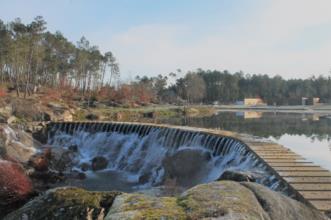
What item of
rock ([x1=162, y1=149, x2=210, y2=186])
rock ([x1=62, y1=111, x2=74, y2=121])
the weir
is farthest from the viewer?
rock ([x1=62, y1=111, x2=74, y2=121])

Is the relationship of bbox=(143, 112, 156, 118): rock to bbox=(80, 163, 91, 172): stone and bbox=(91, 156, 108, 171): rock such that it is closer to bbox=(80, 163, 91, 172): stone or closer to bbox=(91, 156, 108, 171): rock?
bbox=(91, 156, 108, 171): rock

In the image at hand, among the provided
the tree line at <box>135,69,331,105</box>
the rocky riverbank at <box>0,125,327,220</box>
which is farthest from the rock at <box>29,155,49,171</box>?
the tree line at <box>135,69,331,105</box>

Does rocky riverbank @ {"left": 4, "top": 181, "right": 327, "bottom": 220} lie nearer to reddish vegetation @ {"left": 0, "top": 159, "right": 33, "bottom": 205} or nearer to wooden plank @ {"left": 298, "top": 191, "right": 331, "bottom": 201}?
wooden plank @ {"left": 298, "top": 191, "right": 331, "bottom": 201}

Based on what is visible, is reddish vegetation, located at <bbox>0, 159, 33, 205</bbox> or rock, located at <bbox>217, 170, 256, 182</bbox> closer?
rock, located at <bbox>217, 170, 256, 182</bbox>

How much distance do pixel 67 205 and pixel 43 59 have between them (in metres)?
40.7

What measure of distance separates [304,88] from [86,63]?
5245 cm

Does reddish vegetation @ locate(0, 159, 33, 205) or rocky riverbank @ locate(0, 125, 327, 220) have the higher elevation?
rocky riverbank @ locate(0, 125, 327, 220)

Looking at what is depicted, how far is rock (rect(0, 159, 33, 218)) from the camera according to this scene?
22.2 ft

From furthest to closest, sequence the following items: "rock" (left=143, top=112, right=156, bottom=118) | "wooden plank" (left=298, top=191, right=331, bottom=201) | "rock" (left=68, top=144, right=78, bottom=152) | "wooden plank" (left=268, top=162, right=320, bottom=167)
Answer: "rock" (left=143, top=112, right=156, bottom=118) → "rock" (left=68, top=144, right=78, bottom=152) → "wooden plank" (left=268, top=162, right=320, bottom=167) → "wooden plank" (left=298, top=191, right=331, bottom=201)

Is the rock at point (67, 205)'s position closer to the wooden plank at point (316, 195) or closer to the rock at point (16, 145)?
the wooden plank at point (316, 195)

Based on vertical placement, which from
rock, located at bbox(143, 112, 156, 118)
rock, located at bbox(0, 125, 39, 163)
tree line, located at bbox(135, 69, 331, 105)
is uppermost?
tree line, located at bbox(135, 69, 331, 105)

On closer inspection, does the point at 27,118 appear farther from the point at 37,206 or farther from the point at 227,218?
the point at 227,218

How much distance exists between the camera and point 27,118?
23.7 meters

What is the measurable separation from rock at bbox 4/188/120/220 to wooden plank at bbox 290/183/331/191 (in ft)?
9.30
